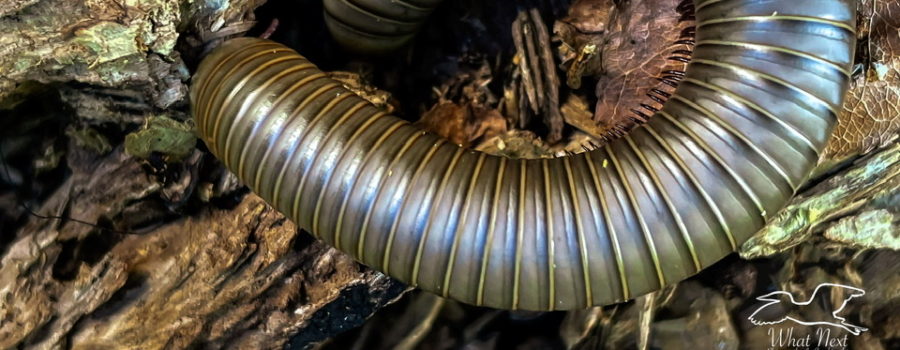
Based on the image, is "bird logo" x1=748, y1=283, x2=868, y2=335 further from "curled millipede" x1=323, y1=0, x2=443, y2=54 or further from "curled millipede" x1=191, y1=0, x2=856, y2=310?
"curled millipede" x1=323, y1=0, x2=443, y2=54

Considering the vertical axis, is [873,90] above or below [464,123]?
above

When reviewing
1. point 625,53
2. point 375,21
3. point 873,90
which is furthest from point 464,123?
point 873,90

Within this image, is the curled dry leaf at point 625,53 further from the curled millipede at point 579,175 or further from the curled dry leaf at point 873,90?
the curled dry leaf at point 873,90

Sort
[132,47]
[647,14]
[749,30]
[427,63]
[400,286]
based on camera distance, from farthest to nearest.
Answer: [427,63] < [400,286] < [647,14] < [132,47] < [749,30]

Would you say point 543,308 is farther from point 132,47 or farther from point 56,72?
point 56,72

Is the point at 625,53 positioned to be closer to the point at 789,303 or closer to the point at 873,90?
the point at 873,90

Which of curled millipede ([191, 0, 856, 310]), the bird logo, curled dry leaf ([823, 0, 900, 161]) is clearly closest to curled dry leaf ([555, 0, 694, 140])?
curled millipede ([191, 0, 856, 310])

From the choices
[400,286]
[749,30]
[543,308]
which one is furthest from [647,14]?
[400,286]

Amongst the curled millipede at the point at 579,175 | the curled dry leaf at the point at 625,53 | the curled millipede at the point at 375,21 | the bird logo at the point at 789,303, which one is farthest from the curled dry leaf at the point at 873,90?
the curled millipede at the point at 375,21
